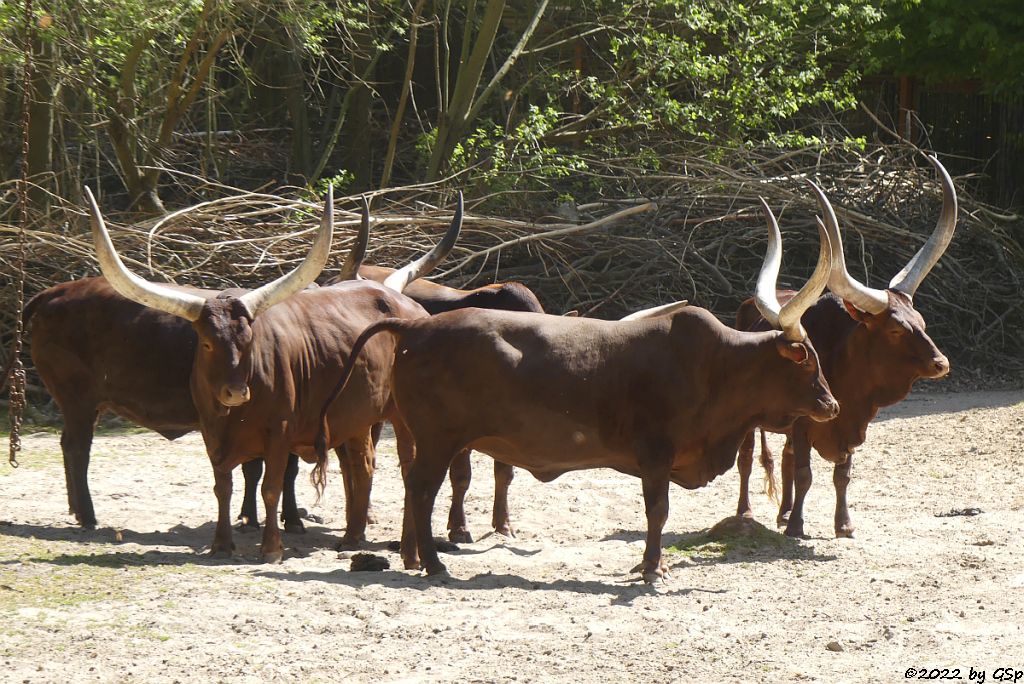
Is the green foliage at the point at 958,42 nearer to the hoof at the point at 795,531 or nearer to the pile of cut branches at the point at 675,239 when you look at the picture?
the pile of cut branches at the point at 675,239

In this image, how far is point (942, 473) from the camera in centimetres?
901

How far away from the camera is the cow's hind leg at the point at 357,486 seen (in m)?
7.18

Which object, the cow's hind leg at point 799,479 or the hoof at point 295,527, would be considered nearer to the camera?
the cow's hind leg at point 799,479

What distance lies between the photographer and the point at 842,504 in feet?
24.2

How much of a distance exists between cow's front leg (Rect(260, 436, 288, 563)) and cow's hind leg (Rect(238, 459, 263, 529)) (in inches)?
41.5

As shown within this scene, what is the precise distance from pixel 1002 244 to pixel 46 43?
9616mm

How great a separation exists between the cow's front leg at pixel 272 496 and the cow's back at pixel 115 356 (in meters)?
0.89

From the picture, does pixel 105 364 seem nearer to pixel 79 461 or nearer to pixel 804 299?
pixel 79 461

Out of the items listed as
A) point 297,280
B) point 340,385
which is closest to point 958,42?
point 297,280

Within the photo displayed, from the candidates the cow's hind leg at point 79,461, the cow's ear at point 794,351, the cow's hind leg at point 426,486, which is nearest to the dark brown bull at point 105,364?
the cow's hind leg at point 79,461

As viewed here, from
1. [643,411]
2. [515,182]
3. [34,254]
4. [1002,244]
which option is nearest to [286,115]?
[515,182]

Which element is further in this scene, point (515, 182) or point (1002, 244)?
point (1002, 244)

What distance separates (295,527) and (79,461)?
1.25m

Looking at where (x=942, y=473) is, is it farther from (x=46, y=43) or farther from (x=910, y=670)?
(x=46, y=43)
